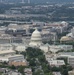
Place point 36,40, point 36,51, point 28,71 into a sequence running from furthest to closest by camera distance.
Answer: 1. point 36,40
2. point 36,51
3. point 28,71

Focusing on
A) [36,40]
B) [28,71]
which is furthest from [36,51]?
[28,71]

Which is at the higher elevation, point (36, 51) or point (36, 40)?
point (36, 51)

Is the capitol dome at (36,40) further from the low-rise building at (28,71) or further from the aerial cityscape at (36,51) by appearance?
the low-rise building at (28,71)

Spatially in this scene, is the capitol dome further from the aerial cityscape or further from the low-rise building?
the low-rise building

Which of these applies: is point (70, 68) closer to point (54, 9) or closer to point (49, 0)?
point (54, 9)

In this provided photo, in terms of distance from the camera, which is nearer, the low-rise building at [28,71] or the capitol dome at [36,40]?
the low-rise building at [28,71]

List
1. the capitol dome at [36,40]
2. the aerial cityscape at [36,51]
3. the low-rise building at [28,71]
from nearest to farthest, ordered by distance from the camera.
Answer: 1. the low-rise building at [28,71]
2. the aerial cityscape at [36,51]
3. the capitol dome at [36,40]

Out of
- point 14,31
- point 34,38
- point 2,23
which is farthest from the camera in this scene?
point 2,23

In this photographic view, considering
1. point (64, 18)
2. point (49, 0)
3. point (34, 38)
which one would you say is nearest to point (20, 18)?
point (64, 18)

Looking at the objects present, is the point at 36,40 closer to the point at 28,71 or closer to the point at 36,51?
the point at 36,51

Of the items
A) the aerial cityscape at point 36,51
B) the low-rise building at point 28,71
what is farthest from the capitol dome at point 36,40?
the low-rise building at point 28,71

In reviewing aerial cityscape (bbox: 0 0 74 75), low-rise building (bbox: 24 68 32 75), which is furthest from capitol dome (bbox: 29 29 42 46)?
low-rise building (bbox: 24 68 32 75)
